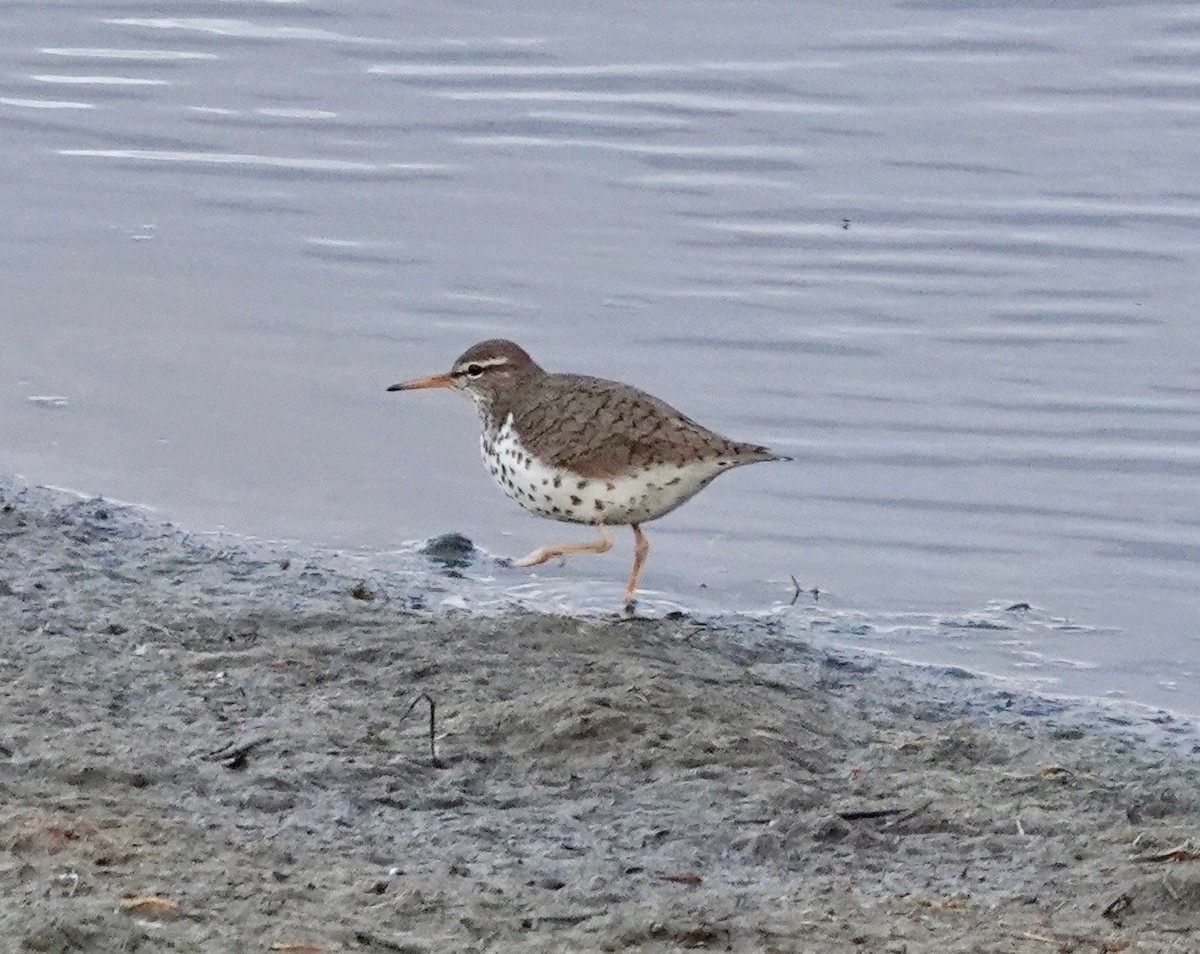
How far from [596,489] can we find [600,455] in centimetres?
14

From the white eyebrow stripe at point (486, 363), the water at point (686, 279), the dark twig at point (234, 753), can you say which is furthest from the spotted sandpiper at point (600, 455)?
the dark twig at point (234, 753)

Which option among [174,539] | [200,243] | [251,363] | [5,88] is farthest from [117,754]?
[5,88]

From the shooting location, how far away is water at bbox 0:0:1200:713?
31.3ft

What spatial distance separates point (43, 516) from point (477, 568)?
1.76 metres

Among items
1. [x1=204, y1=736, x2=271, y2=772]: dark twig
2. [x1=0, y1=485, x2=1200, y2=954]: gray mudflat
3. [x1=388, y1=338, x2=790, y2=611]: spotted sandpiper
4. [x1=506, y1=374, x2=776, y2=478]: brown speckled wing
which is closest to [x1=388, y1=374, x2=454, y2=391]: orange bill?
[x1=388, y1=338, x2=790, y2=611]: spotted sandpiper

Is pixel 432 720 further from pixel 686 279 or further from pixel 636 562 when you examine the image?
pixel 686 279

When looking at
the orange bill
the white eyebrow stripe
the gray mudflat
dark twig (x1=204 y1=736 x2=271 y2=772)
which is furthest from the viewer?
the orange bill

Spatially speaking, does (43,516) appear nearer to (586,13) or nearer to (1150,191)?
(1150,191)

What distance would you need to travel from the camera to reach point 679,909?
5301mm

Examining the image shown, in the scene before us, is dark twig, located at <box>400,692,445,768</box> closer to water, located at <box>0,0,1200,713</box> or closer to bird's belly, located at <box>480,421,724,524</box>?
bird's belly, located at <box>480,421,724,524</box>

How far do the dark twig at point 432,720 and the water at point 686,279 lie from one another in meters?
1.98

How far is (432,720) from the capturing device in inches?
260

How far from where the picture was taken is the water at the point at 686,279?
9555 mm

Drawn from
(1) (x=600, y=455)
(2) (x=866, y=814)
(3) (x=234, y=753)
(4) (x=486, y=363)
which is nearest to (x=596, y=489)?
(1) (x=600, y=455)
